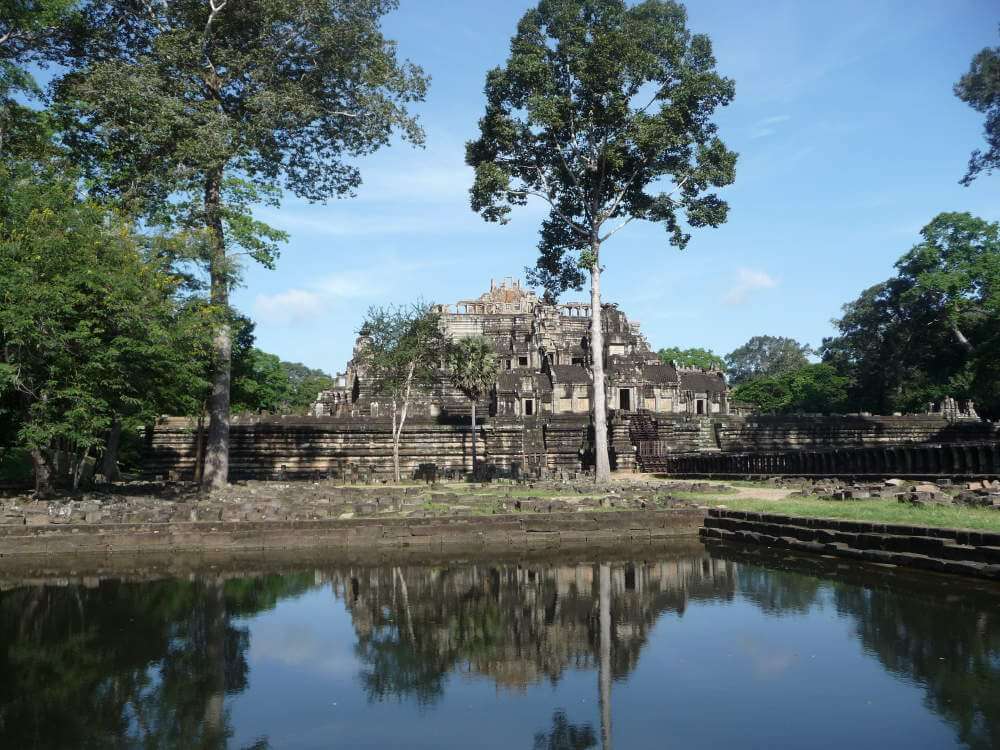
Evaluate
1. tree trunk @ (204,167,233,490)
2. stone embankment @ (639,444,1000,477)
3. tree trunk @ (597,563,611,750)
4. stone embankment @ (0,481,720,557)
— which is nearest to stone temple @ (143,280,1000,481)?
stone embankment @ (639,444,1000,477)

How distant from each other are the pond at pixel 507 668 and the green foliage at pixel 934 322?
3473 centimetres

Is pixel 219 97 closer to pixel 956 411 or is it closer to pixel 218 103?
pixel 218 103

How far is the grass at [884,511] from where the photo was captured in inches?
397

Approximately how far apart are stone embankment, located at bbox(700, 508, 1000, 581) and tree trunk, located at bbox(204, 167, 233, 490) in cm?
1224

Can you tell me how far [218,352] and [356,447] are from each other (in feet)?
34.4

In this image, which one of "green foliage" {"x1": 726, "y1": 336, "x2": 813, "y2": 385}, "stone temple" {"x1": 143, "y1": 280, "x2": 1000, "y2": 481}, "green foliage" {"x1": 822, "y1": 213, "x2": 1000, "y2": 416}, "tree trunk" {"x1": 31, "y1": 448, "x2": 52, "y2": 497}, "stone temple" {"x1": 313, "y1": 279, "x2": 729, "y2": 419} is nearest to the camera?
"tree trunk" {"x1": 31, "y1": 448, "x2": 52, "y2": 497}

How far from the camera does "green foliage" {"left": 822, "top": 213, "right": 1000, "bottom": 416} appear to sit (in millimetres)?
41438

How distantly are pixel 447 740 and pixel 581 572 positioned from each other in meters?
6.27

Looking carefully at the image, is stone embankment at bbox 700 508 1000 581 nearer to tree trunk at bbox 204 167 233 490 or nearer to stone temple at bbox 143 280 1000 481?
stone temple at bbox 143 280 1000 481

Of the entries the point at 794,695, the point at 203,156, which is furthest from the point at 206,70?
the point at 794,695

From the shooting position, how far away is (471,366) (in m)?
30.6

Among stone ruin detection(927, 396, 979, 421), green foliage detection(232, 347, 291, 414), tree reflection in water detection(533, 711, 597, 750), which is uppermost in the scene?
green foliage detection(232, 347, 291, 414)

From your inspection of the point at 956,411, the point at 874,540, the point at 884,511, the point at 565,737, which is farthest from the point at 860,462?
the point at 956,411

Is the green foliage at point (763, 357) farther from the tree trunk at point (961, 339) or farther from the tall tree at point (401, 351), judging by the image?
the tall tree at point (401, 351)
